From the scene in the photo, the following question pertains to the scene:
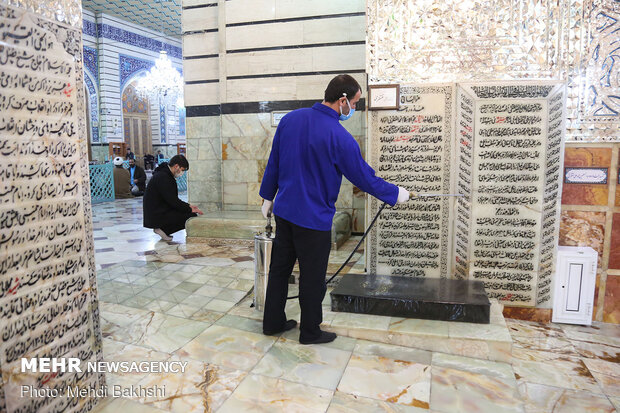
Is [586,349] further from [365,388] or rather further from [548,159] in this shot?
[365,388]

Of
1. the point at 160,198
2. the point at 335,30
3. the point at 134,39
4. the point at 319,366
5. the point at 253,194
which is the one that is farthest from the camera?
the point at 134,39

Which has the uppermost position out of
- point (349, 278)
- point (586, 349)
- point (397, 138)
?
point (397, 138)

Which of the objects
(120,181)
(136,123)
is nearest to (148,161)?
(136,123)

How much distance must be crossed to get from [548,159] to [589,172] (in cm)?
36

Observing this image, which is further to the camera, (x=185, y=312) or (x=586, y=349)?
(x=185, y=312)

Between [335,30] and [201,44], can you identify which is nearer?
[335,30]

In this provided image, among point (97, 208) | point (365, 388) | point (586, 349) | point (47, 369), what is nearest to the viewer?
point (47, 369)

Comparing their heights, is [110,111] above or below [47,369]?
above

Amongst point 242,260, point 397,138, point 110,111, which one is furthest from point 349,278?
point 110,111

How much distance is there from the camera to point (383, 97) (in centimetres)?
337

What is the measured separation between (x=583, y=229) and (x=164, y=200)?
436 centimetres

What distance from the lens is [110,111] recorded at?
42.8 ft

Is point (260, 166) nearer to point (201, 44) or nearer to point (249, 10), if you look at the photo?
point (201, 44)

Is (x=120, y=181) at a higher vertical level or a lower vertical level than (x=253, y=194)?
lower
